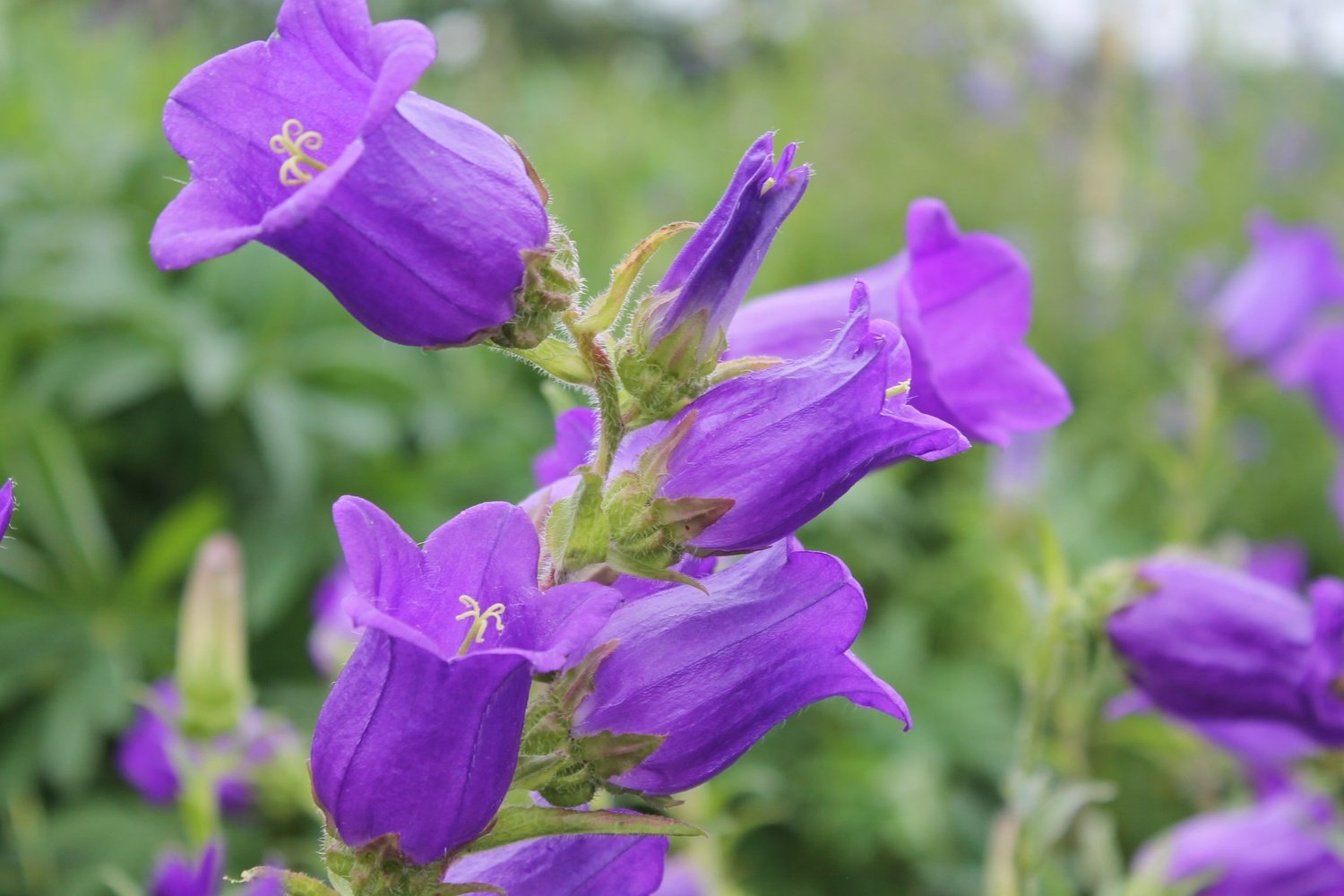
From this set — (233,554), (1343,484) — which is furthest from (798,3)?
(233,554)

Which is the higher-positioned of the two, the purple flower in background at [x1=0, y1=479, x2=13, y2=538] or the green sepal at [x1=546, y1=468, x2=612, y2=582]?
the purple flower in background at [x1=0, y1=479, x2=13, y2=538]

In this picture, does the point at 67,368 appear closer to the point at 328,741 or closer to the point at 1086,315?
the point at 328,741

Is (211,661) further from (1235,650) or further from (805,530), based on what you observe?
(805,530)

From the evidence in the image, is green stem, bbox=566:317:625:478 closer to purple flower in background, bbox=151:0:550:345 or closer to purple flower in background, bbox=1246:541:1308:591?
purple flower in background, bbox=151:0:550:345

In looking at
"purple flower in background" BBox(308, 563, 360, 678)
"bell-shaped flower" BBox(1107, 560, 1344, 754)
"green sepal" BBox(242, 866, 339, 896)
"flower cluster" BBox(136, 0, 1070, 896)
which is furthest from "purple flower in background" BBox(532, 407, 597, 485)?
"purple flower in background" BBox(308, 563, 360, 678)

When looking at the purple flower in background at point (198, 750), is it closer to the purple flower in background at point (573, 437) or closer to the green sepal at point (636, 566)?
the purple flower in background at point (573, 437)
